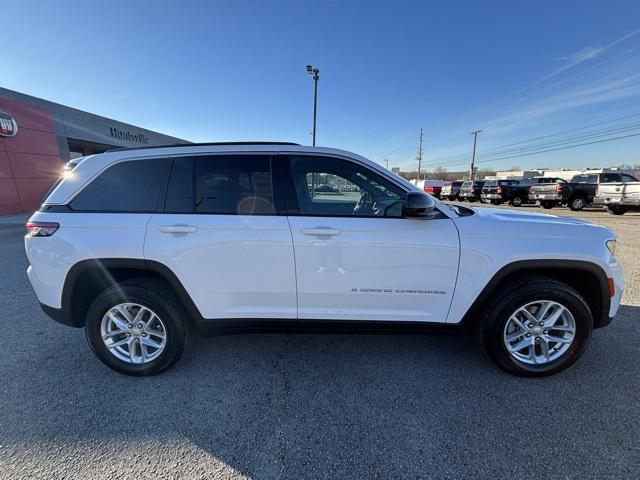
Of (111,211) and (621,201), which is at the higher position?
(111,211)

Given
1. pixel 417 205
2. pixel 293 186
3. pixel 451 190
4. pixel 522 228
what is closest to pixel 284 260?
pixel 293 186

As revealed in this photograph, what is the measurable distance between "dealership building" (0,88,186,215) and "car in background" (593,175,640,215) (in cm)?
2525

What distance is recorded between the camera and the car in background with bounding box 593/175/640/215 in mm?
12336

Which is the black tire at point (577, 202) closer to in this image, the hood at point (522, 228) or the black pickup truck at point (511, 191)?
the black pickup truck at point (511, 191)

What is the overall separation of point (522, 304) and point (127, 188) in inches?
131

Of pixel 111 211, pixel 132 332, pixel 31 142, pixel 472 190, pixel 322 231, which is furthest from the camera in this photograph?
pixel 472 190

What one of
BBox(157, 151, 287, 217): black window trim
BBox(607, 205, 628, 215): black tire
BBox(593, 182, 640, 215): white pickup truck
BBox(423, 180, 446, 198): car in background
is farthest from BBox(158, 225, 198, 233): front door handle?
BBox(423, 180, 446, 198): car in background

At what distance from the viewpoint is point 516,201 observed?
19.9m

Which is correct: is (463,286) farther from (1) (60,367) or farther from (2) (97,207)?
(1) (60,367)

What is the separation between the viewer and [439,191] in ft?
95.7

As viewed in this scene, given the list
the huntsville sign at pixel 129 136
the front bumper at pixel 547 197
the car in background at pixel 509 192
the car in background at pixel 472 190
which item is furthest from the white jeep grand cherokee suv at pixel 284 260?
the car in background at pixel 472 190

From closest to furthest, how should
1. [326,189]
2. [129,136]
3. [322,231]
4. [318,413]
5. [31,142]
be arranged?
[318,413] < [322,231] < [326,189] < [31,142] < [129,136]

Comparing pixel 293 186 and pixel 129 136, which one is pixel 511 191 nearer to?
pixel 293 186

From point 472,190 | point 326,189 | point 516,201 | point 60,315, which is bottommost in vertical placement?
point 516,201
